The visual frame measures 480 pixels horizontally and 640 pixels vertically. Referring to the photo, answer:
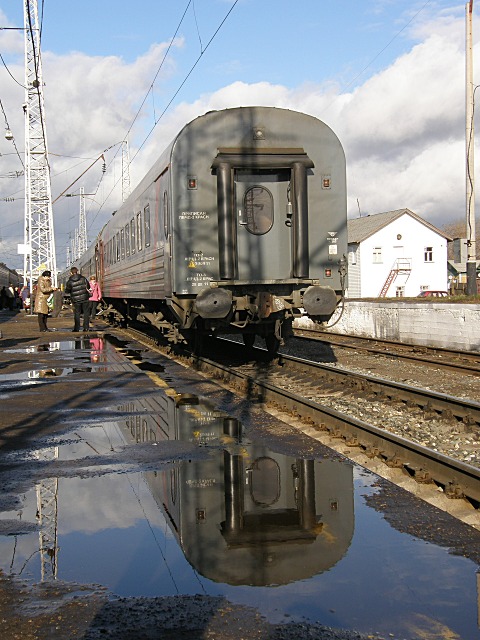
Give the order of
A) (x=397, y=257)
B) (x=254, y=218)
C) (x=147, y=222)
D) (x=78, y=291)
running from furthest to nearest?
(x=397, y=257)
(x=78, y=291)
(x=147, y=222)
(x=254, y=218)

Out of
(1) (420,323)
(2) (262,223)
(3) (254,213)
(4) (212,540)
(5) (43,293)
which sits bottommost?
(4) (212,540)

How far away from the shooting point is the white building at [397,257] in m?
62.4

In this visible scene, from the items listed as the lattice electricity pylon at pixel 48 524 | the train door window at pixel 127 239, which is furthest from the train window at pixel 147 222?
the lattice electricity pylon at pixel 48 524

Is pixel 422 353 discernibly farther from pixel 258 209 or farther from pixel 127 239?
pixel 127 239

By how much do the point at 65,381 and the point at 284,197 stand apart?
4340 mm

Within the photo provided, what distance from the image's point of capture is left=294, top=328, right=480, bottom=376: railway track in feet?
45.2

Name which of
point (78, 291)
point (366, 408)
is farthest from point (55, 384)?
point (78, 291)

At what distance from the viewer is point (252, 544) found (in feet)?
15.1

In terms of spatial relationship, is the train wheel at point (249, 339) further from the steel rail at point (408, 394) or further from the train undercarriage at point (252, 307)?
the steel rail at point (408, 394)

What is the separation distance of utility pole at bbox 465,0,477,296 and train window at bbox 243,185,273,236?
12.0 metres

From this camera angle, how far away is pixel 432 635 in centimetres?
344

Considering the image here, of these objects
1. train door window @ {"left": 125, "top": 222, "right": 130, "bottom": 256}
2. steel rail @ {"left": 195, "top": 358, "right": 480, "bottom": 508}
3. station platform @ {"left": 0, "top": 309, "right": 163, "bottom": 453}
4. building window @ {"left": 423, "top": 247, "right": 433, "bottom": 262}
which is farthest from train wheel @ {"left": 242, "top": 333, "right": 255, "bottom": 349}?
building window @ {"left": 423, "top": 247, "right": 433, "bottom": 262}

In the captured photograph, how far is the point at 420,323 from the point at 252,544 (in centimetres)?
1546

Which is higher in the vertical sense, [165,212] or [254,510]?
[165,212]
